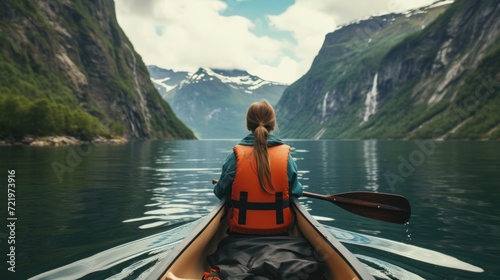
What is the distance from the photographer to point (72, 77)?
13325 centimetres

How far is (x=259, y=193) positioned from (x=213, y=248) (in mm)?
1767

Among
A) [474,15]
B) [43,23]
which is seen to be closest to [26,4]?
[43,23]

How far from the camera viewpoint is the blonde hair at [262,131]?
554cm

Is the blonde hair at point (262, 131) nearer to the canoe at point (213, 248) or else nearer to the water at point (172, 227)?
the canoe at point (213, 248)

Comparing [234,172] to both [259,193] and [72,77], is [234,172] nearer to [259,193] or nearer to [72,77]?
[259,193]

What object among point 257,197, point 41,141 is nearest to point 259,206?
point 257,197

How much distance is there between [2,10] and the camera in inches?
4715

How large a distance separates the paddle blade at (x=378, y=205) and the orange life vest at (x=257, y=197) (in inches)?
107

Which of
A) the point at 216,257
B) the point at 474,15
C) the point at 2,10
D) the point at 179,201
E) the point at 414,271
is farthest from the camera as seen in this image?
the point at 474,15

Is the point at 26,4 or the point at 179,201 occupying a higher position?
the point at 26,4

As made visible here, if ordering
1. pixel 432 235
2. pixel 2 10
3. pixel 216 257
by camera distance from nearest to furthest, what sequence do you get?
pixel 216 257 < pixel 432 235 < pixel 2 10

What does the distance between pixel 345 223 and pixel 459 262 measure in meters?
3.88

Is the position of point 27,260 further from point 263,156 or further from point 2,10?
point 2,10

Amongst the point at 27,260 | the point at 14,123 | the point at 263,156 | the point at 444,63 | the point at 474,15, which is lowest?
the point at 27,260
